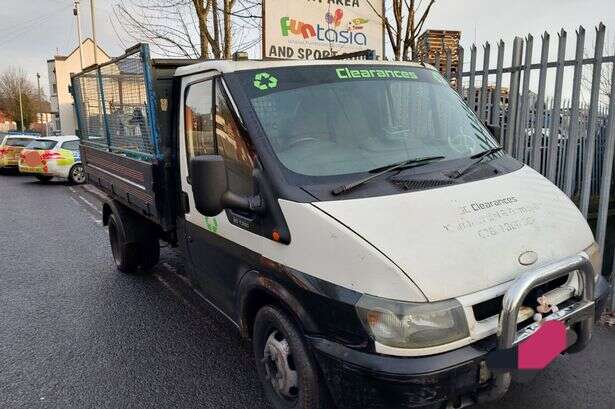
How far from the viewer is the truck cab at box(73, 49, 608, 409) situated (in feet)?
6.98

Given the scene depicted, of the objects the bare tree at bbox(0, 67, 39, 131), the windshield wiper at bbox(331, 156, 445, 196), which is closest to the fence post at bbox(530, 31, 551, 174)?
the windshield wiper at bbox(331, 156, 445, 196)

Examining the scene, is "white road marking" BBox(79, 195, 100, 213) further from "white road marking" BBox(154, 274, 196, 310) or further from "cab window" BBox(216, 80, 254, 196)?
"cab window" BBox(216, 80, 254, 196)

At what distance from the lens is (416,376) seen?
2062mm

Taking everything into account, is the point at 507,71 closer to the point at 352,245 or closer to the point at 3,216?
the point at 352,245

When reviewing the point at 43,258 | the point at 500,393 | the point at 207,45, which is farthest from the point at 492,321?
the point at 207,45

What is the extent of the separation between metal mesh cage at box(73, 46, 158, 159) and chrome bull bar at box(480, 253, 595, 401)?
2933 mm

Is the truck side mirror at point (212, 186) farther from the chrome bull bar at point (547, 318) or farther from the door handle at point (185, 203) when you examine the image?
the chrome bull bar at point (547, 318)

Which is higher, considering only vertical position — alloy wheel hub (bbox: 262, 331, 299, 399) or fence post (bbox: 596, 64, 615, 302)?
fence post (bbox: 596, 64, 615, 302)

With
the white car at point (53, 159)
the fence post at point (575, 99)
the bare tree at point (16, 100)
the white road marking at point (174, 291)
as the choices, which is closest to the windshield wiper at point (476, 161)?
the fence post at point (575, 99)

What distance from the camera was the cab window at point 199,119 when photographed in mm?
3221

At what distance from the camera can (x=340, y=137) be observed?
114 inches

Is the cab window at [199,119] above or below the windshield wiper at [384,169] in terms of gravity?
above

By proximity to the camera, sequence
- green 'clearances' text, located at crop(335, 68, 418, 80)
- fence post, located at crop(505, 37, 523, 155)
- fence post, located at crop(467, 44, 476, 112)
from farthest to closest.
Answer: fence post, located at crop(467, 44, 476, 112), fence post, located at crop(505, 37, 523, 155), green 'clearances' text, located at crop(335, 68, 418, 80)

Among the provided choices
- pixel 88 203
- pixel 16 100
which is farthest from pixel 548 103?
pixel 16 100
